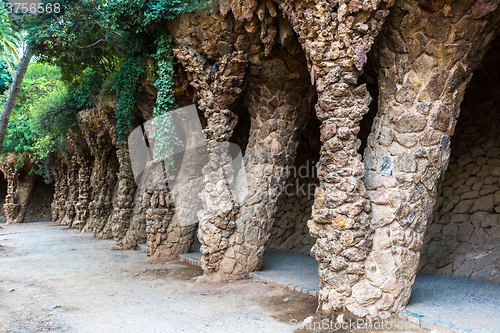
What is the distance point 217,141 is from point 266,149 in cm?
90

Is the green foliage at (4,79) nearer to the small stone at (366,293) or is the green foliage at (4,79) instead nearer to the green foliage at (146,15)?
the green foliage at (146,15)

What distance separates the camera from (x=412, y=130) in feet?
13.5

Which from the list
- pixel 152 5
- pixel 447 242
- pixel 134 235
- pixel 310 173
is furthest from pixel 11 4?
pixel 447 242

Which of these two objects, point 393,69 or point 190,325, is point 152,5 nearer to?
point 393,69

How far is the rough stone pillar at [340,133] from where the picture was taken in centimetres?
398

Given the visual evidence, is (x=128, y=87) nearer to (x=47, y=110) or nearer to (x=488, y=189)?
(x=47, y=110)

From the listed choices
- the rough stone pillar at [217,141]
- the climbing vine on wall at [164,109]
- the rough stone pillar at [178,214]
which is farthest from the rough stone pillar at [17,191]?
the rough stone pillar at [217,141]

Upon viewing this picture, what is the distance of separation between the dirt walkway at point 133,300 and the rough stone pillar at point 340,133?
2.63ft

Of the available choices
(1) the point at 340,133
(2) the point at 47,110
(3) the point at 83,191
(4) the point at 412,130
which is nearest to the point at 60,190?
(3) the point at 83,191

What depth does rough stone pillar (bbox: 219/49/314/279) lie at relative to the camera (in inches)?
243

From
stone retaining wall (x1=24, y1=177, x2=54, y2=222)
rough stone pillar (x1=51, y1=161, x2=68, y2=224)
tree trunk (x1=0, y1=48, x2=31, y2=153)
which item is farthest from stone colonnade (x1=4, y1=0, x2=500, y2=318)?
stone retaining wall (x1=24, y1=177, x2=54, y2=222)

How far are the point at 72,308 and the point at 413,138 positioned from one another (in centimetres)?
495

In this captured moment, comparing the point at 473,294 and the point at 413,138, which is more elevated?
the point at 413,138

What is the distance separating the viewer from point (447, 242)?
5.95 m
